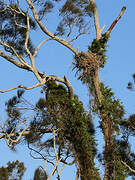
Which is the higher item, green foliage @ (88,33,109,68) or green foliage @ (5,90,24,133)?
green foliage @ (88,33,109,68)

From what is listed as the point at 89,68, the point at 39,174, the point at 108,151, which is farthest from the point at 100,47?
the point at 39,174

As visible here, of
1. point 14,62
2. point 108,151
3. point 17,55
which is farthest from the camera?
point 14,62

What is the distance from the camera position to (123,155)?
12.0 metres

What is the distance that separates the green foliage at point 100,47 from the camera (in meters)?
12.7

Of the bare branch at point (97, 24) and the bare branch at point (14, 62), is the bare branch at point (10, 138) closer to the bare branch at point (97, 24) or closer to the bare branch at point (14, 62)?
the bare branch at point (14, 62)

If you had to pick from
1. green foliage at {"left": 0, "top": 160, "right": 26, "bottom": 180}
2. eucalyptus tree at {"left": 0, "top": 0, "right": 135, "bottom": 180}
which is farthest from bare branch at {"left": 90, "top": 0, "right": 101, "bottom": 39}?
green foliage at {"left": 0, "top": 160, "right": 26, "bottom": 180}

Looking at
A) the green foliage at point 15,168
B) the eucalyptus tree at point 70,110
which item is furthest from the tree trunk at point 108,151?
the green foliage at point 15,168

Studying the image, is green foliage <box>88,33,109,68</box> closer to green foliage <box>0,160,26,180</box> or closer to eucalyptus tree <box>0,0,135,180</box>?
eucalyptus tree <box>0,0,135,180</box>

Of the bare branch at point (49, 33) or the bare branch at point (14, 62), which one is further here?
the bare branch at point (49, 33)

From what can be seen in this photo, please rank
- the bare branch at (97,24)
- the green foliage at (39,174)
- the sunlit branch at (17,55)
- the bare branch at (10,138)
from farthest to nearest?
the bare branch at (97,24)
the sunlit branch at (17,55)
the bare branch at (10,138)
the green foliage at (39,174)

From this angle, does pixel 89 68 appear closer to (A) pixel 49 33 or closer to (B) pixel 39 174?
(A) pixel 49 33

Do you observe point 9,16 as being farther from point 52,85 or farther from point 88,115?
point 88,115

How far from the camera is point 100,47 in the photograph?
502 inches

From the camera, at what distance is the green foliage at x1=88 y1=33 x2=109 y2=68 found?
1266 cm
